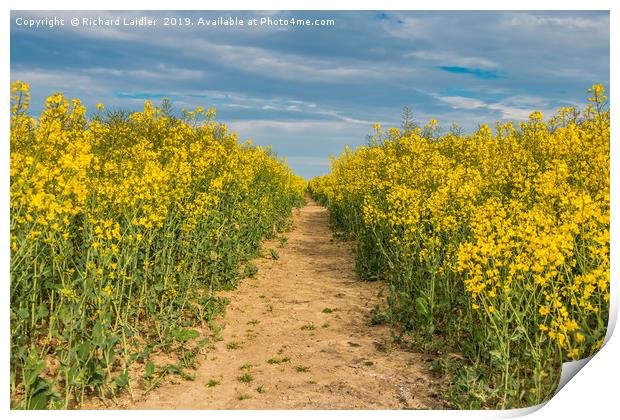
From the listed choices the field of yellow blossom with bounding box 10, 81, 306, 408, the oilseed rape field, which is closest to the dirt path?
the oilseed rape field

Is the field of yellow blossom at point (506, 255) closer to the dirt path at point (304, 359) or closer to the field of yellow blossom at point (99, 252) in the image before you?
the dirt path at point (304, 359)

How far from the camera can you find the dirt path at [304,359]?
4.48m

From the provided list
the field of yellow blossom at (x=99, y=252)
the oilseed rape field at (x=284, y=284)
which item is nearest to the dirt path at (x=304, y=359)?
the oilseed rape field at (x=284, y=284)

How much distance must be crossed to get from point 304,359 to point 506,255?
235 centimetres

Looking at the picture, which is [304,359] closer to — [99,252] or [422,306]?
[422,306]

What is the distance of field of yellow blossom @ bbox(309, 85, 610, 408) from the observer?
4.04 metres

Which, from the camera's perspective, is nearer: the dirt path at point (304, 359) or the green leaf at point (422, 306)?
the dirt path at point (304, 359)

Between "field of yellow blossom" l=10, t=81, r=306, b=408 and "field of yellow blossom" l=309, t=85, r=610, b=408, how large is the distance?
8.57 feet

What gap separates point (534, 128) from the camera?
809 centimetres

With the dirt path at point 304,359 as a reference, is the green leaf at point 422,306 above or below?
above

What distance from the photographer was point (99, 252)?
486 centimetres

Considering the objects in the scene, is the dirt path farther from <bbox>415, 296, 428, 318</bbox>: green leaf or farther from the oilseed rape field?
<bbox>415, 296, 428, 318</bbox>: green leaf

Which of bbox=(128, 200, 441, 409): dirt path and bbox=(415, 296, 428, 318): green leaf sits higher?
bbox=(415, 296, 428, 318): green leaf

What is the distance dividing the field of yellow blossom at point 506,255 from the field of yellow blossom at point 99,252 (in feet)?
8.57
